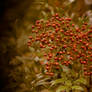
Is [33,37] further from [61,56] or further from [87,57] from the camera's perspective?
[87,57]

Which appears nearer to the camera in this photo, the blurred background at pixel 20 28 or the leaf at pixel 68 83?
the blurred background at pixel 20 28

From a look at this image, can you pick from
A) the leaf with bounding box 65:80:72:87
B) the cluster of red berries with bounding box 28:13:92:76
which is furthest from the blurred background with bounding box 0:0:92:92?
the leaf with bounding box 65:80:72:87

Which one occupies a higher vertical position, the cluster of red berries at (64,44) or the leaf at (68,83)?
the cluster of red berries at (64,44)

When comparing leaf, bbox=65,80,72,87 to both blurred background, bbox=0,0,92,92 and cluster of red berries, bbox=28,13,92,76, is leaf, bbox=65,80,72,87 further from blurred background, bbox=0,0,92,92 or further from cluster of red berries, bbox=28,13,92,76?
blurred background, bbox=0,0,92,92

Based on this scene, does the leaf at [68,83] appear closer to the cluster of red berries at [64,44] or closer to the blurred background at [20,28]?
the cluster of red berries at [64,44]

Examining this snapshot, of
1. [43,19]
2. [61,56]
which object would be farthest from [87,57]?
[43,19]

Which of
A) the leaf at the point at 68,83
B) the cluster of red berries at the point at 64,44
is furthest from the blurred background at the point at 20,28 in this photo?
the leaf at the point at 68,83
